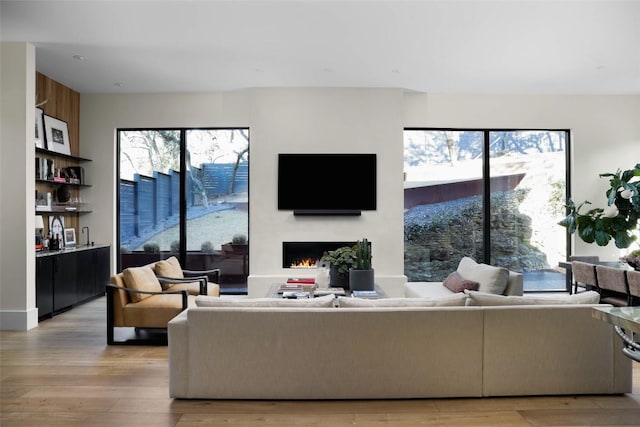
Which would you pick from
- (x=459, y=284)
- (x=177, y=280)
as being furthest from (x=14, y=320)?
(x=459, y=284)

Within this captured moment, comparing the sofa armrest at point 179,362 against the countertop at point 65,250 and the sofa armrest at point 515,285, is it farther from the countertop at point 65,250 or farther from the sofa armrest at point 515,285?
the countertop at point 65,250

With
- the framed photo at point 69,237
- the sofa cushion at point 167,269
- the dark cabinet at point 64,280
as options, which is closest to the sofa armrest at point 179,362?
the sofa cushion at point 167,269

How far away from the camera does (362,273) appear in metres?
4.85

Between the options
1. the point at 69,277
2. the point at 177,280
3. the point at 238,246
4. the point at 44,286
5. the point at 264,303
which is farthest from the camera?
the point at 238,246

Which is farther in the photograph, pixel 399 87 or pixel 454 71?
pixel 399 87

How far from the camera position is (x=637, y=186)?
659 cm

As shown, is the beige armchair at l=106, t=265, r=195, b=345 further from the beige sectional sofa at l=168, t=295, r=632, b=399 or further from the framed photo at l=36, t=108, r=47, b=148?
the framed photo at l=36, t=108, r=47, b=148

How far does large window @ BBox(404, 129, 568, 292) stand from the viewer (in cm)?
754

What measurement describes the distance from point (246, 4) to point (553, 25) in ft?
9.67

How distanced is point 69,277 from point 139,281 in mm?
1903

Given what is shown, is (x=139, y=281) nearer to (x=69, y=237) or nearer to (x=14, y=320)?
(x=14, y=320)

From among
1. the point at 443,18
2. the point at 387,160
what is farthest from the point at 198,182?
the point at 443,18

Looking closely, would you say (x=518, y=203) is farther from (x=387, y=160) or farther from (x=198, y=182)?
(x=198, y=182)

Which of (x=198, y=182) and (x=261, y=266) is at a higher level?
(x=198, y=182)
